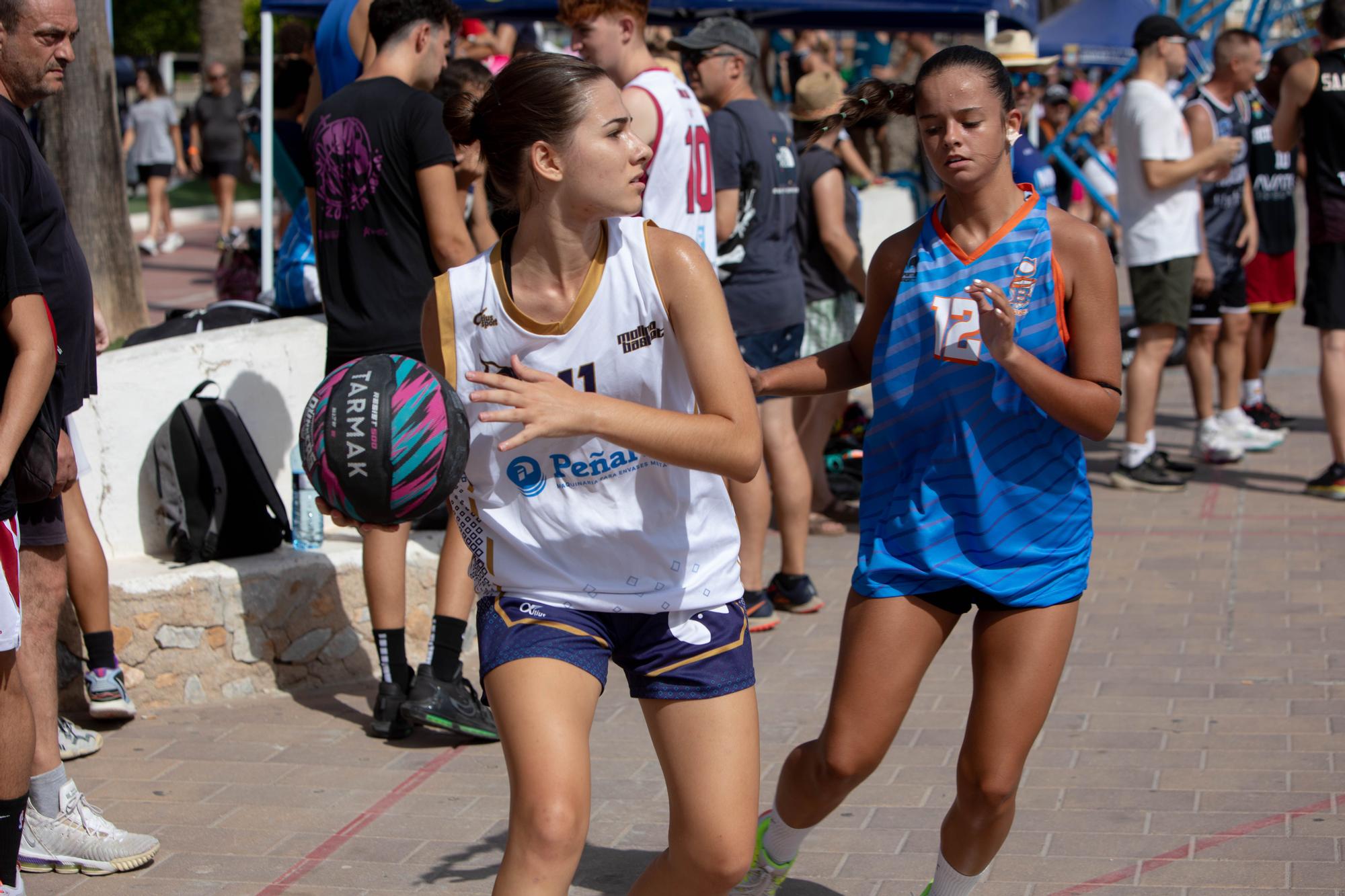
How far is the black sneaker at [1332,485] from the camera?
7.91 metres

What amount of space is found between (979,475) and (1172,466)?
5644 mm

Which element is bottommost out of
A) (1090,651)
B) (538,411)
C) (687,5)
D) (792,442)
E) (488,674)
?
(1090,651)

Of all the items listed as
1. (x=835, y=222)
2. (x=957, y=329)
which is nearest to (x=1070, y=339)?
(x=957, y=329)

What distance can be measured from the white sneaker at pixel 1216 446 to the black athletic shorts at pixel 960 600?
19.6 ft

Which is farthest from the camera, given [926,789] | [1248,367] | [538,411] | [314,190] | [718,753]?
[1248,367]

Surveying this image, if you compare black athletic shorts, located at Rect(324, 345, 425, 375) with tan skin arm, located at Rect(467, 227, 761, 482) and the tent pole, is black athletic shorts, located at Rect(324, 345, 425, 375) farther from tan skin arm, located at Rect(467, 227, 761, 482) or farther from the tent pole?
the tent pole

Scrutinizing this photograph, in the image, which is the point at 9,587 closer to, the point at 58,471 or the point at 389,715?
the point at 58,471

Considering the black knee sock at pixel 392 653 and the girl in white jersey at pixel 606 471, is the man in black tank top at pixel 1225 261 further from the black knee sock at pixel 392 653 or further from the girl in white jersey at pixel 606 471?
the girl in white jersey at pixel 606 471

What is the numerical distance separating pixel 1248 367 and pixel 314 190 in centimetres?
630

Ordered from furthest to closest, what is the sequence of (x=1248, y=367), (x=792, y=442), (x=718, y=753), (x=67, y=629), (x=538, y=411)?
(x=1248, y=367)
(x=792, y=442)
(x=67, y=629)
(x=718, y=753)
(x=538, y=411)

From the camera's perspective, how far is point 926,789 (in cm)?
440

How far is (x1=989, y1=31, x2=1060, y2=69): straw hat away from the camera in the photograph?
33.5 feet

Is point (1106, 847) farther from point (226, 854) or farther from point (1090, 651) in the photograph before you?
point (226, 854)

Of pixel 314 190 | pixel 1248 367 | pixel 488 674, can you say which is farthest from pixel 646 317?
pixel 1248 367
